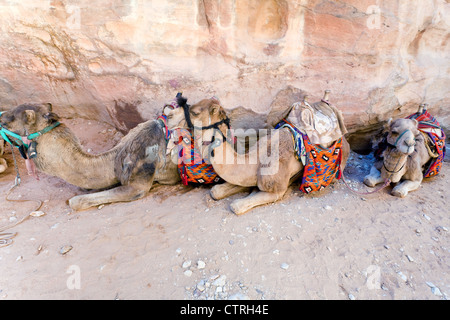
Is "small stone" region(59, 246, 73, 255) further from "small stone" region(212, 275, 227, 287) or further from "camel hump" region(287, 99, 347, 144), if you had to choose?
"camel hump" region(287, 99, 347, 144)

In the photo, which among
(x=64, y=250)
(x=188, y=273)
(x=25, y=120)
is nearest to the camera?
(x=188, y=273)

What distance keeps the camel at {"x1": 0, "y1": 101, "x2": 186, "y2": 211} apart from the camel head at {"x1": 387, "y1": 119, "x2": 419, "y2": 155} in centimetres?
262

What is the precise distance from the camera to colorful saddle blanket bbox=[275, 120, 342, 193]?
3.11m

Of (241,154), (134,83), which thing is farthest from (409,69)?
(134,83)

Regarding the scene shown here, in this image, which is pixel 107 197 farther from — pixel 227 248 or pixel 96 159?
pixel 227 248

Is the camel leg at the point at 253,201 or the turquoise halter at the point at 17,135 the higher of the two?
the turquoise halter at the point at 17,135

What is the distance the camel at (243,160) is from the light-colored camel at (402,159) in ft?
2.54

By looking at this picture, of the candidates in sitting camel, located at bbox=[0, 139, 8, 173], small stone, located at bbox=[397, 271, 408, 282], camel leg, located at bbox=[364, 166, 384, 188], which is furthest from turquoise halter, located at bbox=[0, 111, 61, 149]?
camel leg, located at bbox=[364, 166, 384, 188]

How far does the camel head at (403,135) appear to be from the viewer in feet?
9.82

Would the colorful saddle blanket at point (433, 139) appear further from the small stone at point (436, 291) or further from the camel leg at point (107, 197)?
the camel leg at point (107, 197)

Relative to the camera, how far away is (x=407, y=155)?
10.6 feet

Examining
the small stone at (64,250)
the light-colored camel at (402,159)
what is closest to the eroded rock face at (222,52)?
the light-colored camel at (402,159)

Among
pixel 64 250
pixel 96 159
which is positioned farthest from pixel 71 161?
pixel 64 250

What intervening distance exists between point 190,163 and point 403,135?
2444 millimetres
